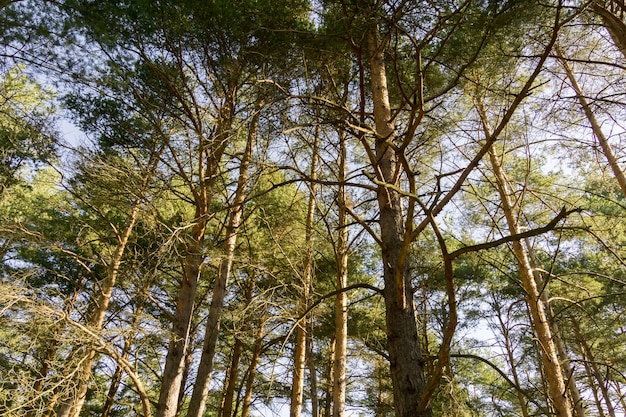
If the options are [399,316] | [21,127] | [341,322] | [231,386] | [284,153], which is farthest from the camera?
[231,386]

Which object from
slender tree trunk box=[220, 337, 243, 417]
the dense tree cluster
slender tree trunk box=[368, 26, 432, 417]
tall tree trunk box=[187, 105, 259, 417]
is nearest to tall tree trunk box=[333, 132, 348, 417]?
the dense tree cluster

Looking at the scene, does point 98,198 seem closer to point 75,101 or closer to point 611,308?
point 75,101

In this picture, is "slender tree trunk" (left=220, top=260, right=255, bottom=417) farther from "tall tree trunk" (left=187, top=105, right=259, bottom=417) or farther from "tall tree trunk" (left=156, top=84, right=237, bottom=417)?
"tall tree trunk" (left=156, top=84, right=237, bottom=417)

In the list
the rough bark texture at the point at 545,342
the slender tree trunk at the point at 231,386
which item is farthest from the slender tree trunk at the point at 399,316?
the slender tree trunk at the point at 231,386

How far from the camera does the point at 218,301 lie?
500 centimetres

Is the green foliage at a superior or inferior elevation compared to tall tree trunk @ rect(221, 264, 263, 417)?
superior

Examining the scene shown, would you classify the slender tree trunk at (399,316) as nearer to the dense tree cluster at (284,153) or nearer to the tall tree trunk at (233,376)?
the dense tree cluster at (284,153)

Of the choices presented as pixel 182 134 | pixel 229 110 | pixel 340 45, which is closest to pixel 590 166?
pixel 340 45

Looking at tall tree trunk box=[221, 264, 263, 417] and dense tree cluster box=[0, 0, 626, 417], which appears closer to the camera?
dense tree cluster box=[0, 0, 626, 417]

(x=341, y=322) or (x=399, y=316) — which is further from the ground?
(x=341, y=322)

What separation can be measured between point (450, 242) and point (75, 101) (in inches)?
306

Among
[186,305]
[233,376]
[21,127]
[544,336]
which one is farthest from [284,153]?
[233,376]

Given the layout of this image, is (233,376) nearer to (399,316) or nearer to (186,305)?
(186,305)

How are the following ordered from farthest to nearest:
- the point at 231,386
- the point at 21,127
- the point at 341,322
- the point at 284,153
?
the point at 231,386 → the point at 21,127 → the point at 341,322 → the point at 284,153
